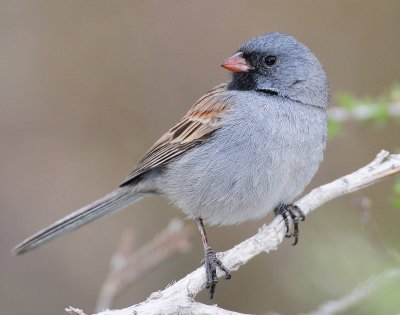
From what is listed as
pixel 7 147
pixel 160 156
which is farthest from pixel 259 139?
pixel 7 147

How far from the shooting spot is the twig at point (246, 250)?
3705 mm

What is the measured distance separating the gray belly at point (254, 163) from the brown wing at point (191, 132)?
101 millimetres

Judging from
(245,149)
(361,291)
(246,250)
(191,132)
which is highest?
(191,132)

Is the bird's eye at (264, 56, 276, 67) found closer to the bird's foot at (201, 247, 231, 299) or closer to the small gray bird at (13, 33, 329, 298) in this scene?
the small gray bird at (13, 33, 329, 298)

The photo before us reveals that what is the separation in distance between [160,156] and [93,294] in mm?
2848

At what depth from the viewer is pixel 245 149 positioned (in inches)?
190

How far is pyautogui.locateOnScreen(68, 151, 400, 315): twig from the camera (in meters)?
3.71

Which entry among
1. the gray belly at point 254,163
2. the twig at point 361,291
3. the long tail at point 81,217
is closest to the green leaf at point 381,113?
the gray belly at point 254,163

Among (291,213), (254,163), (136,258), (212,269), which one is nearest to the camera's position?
(212,269)

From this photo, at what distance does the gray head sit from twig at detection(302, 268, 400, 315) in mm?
1392

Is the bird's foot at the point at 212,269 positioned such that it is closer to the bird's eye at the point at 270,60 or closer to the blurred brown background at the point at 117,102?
the bird's eye at the point at 270,60

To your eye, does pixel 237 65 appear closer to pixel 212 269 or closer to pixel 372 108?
pixel 372 108

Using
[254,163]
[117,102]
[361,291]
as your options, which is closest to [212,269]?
[254,163]

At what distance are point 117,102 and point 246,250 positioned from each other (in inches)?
179
